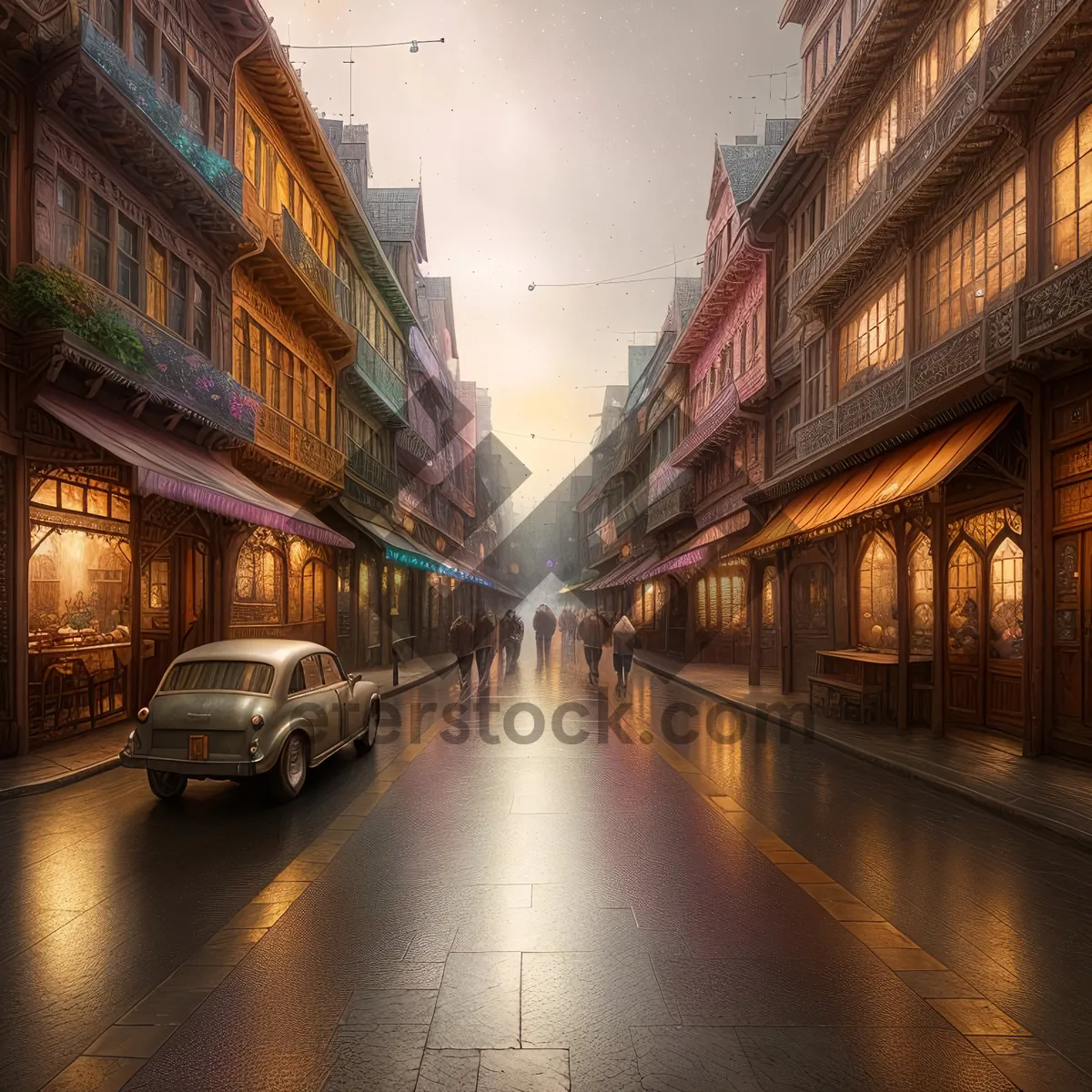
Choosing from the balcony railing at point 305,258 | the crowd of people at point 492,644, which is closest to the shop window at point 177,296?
the balcony railing at point 305,258

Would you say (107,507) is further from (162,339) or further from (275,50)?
(275,50)

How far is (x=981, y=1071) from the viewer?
3.48 meters

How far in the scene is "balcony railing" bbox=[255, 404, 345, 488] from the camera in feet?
58.9

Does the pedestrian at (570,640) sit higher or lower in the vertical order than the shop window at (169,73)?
lower

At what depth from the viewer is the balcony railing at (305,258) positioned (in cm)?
1914

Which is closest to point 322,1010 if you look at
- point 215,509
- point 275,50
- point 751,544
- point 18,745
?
point 18,745

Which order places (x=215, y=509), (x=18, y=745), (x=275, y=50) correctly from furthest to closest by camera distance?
(x=275, y=50), (x=215, y=509), (x=18, y=745)

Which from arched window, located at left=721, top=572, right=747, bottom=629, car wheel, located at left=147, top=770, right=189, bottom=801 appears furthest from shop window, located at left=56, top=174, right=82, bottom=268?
arched window, located at left=721, top=572, right=747, bottom=629

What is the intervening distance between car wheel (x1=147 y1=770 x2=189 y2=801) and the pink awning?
3.81 m

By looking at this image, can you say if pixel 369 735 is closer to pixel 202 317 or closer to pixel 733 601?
pixel 202 317

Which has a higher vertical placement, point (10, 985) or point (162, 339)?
point (162, 339)

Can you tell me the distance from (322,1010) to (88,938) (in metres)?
1.84

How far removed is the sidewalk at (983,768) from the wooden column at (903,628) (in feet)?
1.00

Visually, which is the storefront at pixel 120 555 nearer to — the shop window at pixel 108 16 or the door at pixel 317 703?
the door at pixel 317 703
